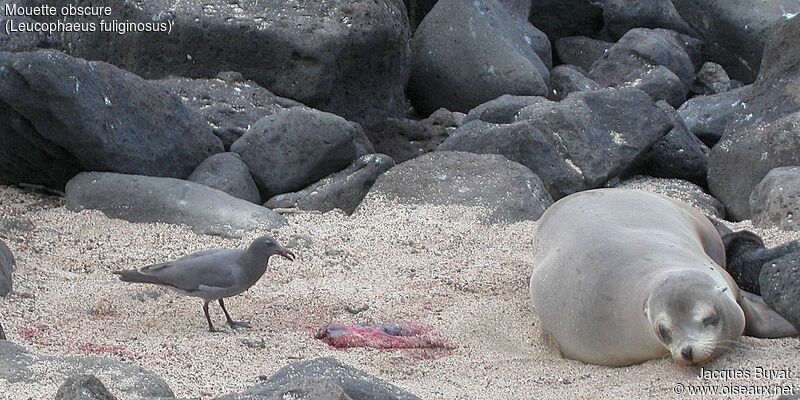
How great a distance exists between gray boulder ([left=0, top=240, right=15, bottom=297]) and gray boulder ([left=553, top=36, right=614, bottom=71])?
822cm

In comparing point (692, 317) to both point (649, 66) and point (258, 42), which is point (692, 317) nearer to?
point (258, 42)

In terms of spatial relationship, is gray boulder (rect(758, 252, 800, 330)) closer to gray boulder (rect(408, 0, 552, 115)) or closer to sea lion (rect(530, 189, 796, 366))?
sea lion (rect(530, 189, 796, 366))

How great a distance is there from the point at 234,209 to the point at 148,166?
32.5 inches

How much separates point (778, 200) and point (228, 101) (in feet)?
12.5

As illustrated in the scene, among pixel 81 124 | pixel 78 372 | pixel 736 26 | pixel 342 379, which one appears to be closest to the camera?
pixel 342 379

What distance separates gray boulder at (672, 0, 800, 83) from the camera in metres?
12.4

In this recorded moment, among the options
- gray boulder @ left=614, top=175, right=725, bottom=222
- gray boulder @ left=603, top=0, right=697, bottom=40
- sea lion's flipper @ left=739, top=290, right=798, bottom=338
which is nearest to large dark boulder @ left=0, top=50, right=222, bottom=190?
gray boulder @ left=614, top=175, right=725, bottom=222

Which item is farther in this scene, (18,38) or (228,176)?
(18,38)

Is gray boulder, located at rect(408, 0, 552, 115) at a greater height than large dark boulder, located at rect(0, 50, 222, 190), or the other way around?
large dark boulder, located at rect(0, 50, 222, 190)

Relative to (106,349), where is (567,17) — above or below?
below

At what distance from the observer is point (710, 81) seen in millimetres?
12523

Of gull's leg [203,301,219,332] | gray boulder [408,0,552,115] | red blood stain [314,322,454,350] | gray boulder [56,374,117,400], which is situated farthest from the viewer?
gray boulder [408,0,552,115]

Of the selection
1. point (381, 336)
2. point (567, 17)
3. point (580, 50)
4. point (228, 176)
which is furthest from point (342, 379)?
point (567, 17)

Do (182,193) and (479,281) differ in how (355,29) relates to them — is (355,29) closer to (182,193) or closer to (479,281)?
(182,193)
